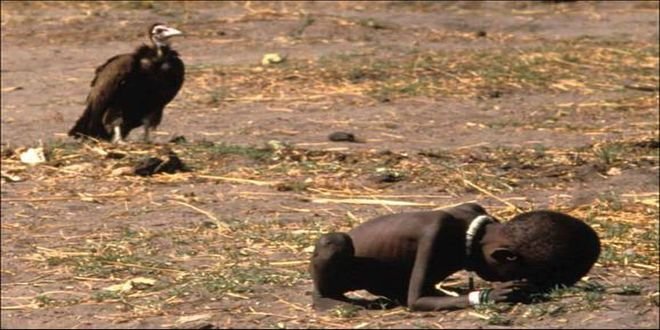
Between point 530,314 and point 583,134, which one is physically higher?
point 530,314

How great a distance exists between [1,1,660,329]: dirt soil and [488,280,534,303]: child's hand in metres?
0.09

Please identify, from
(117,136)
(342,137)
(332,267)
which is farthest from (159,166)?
(332,267)

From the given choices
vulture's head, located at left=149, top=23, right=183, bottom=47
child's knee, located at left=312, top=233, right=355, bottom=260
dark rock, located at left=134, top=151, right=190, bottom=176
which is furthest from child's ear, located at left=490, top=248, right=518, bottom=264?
vulture's head, located at left=149, top=23, right=183, bottom=47

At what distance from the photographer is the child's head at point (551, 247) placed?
7.10 metres

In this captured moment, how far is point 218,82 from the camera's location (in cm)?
1648

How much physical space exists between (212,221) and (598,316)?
12.3ft

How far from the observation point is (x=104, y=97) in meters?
13.5

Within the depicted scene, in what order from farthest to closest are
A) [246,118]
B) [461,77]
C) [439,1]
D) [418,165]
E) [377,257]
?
1. [439,1]
2. [461,77]
3. [246,118]
4. [418,165]
5. [377,257]

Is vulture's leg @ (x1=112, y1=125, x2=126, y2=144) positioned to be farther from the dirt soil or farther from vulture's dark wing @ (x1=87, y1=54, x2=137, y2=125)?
the dirt soil

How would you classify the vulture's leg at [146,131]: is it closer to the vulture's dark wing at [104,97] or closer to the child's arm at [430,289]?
the vulture's dark wing at [104,97]

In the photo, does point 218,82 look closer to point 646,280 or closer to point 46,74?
point 46,74

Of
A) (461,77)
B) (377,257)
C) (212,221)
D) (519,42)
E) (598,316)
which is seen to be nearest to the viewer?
(598,316)

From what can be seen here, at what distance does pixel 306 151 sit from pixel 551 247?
18.3 ft

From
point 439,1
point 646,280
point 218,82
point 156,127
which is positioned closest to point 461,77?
point 218,82
